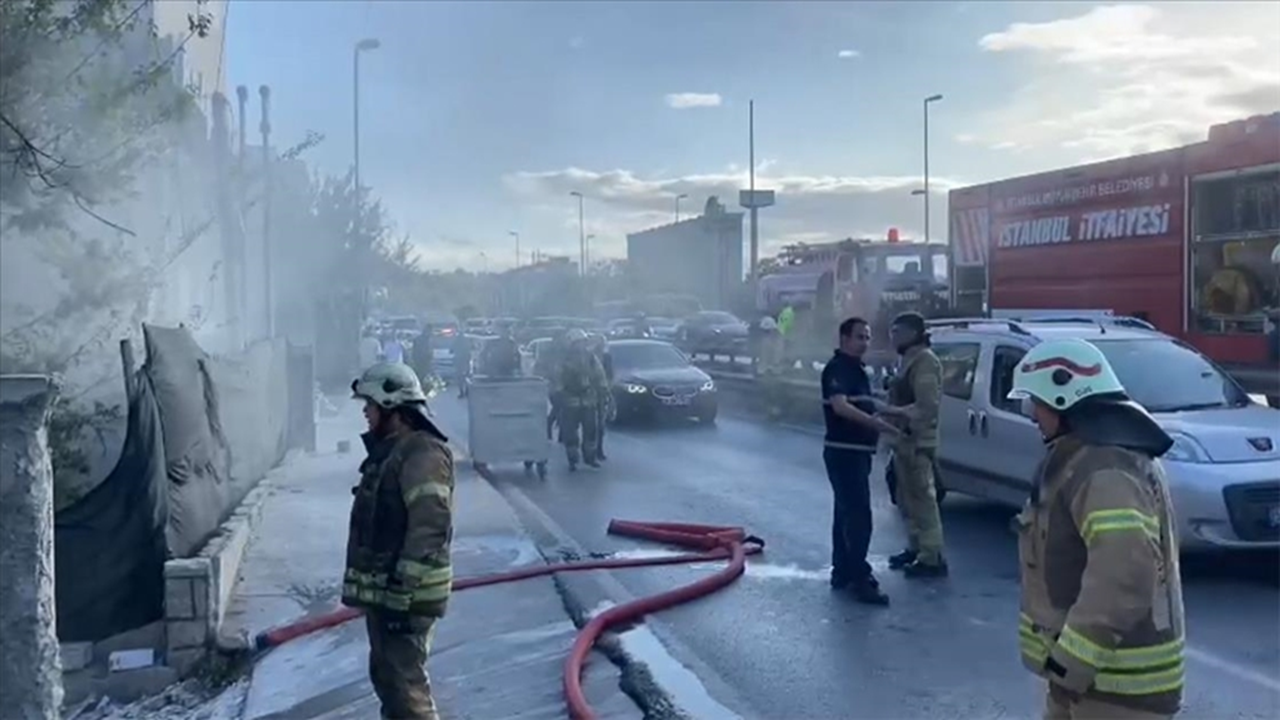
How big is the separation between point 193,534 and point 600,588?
2571 millimetres

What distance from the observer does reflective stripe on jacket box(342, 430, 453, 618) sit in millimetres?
4844

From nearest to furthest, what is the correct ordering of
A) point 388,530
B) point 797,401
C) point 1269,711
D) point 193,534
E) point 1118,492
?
point 1118,492 < point 388,530 < point 1269,711 < point 193,534 < point 797,401

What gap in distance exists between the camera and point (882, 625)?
27.0 feet

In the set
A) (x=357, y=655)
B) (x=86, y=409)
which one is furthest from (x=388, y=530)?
(x=86, y=409)

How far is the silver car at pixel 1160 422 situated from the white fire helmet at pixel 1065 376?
512 centimetres

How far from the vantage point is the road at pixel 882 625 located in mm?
Answer: 6781

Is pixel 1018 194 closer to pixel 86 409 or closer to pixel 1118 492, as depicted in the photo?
pixel 86 409

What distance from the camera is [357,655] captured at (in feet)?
25.0

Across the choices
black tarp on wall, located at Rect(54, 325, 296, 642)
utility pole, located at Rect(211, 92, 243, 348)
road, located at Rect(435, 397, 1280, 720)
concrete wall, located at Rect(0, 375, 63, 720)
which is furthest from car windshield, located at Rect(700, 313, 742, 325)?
concrete wall, located at Rect(0, 375, 63, 720)

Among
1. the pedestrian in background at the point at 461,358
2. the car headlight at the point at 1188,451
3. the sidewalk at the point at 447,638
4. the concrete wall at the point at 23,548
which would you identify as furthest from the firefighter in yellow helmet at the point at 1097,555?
the pedestrian in background at the point at 461,358

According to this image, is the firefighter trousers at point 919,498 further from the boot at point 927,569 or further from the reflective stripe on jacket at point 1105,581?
the reflective stripe on jacket at point 1105,581

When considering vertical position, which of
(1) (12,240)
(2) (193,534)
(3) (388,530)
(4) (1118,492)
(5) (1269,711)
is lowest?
(5) (1269,711)

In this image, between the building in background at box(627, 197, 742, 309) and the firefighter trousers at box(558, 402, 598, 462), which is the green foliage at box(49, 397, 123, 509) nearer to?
the firefighter trousers at box(558, 402, 598, 462)

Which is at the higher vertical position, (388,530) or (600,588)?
(388,530)
